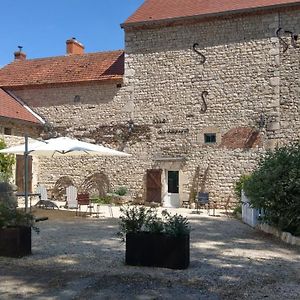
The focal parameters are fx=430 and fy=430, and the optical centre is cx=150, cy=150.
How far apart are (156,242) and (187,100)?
36.5 feet

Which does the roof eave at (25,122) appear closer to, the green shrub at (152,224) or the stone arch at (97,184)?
the stone arch at (97,184)

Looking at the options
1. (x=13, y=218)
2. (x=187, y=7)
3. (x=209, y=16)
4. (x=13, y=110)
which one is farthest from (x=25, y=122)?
(x=13, y=218)

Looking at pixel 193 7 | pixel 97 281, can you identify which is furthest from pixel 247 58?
pixel 97 281

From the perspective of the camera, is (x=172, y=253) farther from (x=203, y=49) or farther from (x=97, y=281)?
(x=203, y=49)

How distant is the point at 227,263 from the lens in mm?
6363

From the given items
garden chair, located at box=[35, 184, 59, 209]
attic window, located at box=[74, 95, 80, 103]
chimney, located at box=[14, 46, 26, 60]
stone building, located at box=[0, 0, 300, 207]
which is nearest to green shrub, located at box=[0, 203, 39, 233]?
garden chair, located at box=[35, 184, 59, 209]

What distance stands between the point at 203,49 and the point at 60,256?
11578 millimetres

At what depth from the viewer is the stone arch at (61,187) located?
18.0 m

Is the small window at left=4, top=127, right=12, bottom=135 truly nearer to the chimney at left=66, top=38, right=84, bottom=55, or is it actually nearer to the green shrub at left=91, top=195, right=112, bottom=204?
the green shrub at left=91, top=195, right=112, bottom=204

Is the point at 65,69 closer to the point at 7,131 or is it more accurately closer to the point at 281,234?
the point at 7,131

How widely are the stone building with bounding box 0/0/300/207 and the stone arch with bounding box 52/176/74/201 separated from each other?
18cm

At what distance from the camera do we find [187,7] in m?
17.1

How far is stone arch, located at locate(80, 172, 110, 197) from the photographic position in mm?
17422

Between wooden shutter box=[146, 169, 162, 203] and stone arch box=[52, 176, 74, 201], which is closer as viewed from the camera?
wooden shutter box=[146, 169, 162, 203]
